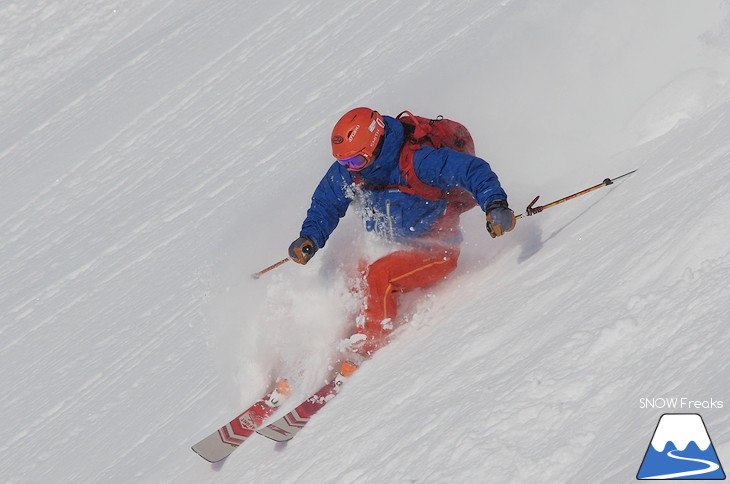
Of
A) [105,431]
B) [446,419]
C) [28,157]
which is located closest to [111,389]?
[105,431]

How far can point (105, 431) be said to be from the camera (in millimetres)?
6344

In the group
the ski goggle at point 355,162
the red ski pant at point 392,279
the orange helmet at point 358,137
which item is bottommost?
the red ski pant at point 392,279

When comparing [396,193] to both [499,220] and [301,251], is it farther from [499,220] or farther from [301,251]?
[499,220]

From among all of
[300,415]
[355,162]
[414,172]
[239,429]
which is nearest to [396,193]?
[414,172]

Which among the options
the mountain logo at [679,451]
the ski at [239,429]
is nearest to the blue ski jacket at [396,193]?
the ski at [239,429]

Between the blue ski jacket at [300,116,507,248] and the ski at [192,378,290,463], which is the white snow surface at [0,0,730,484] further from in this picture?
the blue ski jacket at [300,116,507,248]

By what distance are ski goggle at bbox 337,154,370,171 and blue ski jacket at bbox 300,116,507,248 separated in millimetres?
88

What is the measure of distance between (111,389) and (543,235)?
3.59m

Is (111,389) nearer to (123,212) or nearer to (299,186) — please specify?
(299,186)

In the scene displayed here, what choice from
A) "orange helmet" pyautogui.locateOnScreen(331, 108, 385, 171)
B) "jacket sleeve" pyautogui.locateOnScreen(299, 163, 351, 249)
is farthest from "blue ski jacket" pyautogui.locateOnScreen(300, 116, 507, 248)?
"orange helmet" pyautogui.locateOnScreen(331, 108, 385, 171)

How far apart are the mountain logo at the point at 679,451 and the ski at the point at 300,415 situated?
2.40 metres

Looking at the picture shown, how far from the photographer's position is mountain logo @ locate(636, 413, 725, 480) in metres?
2.54

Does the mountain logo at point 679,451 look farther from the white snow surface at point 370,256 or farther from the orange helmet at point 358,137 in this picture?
the orange helmet at point 358,137

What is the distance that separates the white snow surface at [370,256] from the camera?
3.35m
